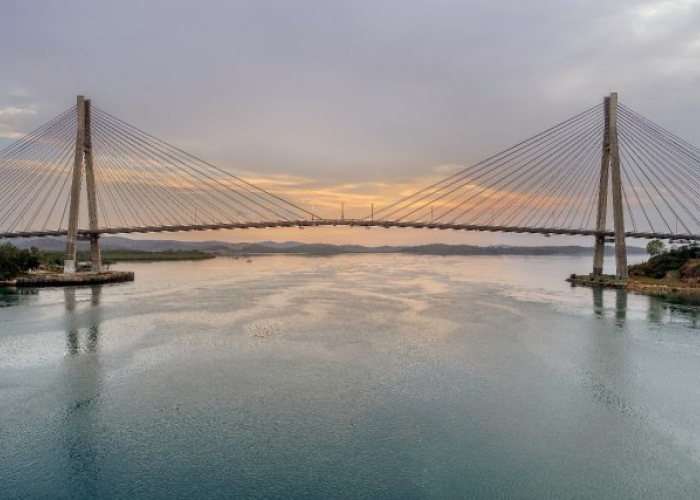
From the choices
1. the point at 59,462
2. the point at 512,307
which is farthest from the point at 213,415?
the point at 512,307

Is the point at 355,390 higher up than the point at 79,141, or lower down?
lower down

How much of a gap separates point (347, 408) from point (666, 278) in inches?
1753

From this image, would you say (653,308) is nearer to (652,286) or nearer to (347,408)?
(652,286)

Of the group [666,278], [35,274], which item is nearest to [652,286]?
[666,278]

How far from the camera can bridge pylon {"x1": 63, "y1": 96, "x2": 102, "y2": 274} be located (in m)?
44.8

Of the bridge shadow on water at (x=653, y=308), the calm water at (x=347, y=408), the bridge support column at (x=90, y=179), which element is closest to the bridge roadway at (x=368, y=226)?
the bridge support column at (x=90, y=179)

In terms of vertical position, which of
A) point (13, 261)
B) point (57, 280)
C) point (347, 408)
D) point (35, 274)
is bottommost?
point (347, 408)

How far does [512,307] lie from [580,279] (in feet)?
67.9

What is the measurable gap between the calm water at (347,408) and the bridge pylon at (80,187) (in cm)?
1841

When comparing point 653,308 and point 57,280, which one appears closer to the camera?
point 653,308

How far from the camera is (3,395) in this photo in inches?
582

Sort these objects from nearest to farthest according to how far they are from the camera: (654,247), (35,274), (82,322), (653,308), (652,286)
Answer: (82,322) → (653,308) → (652,286) → (35,274) → (654,247)

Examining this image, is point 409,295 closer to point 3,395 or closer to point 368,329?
point 368,329

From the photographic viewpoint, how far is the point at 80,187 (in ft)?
149
